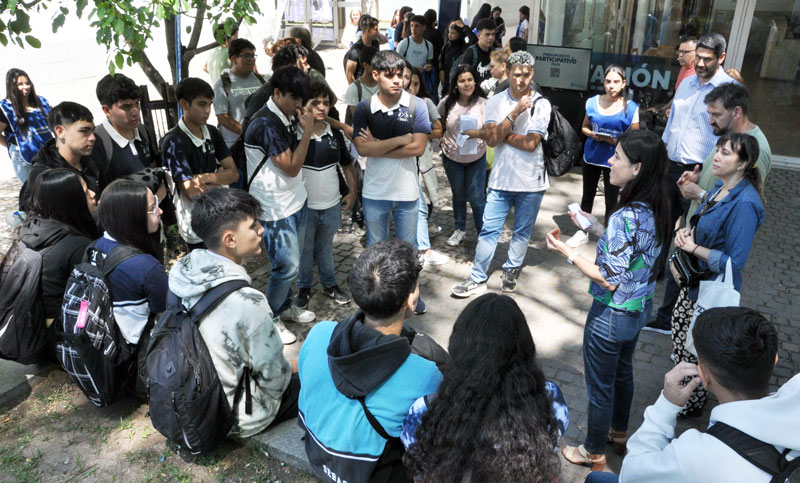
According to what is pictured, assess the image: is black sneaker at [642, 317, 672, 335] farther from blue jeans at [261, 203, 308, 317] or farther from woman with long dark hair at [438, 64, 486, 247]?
blue jeans at [261, 203, 308, 317]

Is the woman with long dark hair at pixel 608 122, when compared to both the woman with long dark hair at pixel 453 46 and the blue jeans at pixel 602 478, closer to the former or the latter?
the blue jeans at pixel 602 478

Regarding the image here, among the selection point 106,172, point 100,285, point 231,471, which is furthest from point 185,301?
point 106,172

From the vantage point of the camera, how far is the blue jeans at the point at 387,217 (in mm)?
4594

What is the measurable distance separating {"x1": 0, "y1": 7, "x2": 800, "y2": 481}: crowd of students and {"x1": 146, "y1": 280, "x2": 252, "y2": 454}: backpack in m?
0.05

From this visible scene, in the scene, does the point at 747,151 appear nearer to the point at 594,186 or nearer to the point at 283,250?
the point at 594,186

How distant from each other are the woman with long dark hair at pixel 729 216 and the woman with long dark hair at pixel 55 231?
3.58 meters

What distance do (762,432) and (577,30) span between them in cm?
889

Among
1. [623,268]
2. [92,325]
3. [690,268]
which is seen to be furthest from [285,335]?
[690,268]

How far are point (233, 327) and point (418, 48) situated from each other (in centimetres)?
827

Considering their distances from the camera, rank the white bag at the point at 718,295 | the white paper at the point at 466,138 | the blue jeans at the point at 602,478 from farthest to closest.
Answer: the white paper at the point at 466,138 → the white bag at the point at 718,295 → the blue jeans at the point at 602,478

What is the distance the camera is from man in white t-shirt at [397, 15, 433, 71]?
32.4ft

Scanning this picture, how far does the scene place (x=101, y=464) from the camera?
10.3 feet

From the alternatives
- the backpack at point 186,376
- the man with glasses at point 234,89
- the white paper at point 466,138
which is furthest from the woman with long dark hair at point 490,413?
the man with glasses at point 234,89

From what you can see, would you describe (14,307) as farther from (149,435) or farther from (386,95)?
(386,95)
